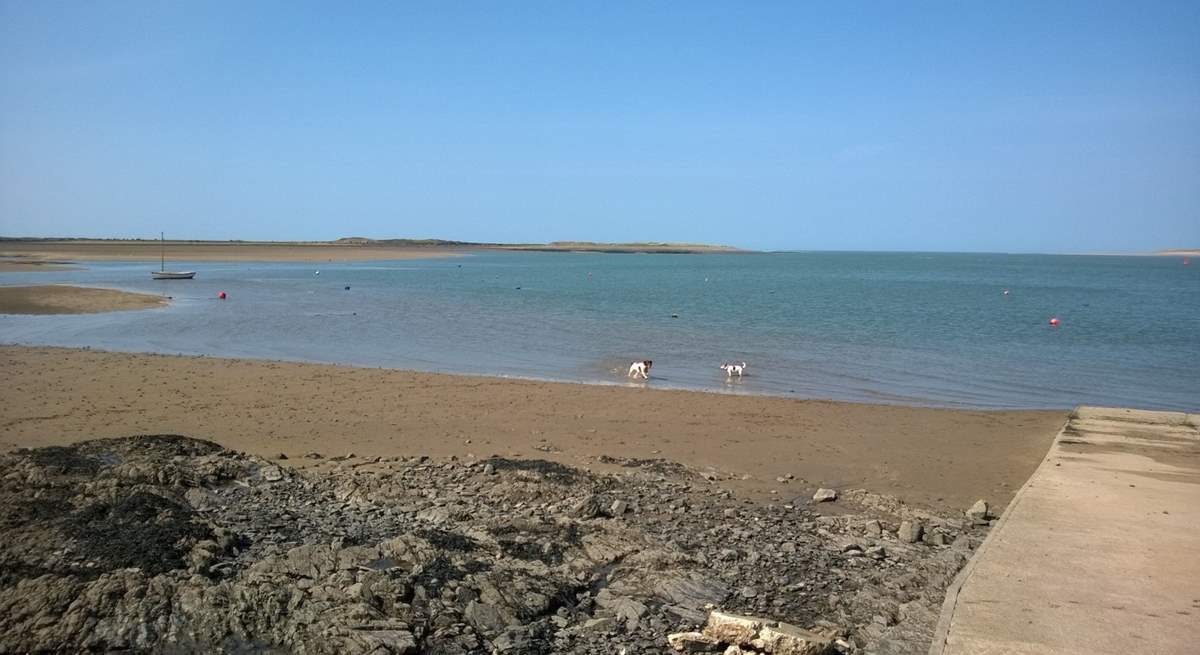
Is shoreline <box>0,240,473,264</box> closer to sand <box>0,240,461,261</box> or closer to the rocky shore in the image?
sand <box>0,240,461,261</box>

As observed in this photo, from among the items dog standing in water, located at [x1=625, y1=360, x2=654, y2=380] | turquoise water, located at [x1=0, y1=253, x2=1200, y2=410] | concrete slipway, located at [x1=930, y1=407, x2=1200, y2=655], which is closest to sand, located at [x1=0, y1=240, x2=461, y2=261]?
turquoise water, located at [x1=0, y1=253, x2=1200, y2=410]

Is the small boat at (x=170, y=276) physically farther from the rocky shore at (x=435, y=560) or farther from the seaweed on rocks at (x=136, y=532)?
the seaweed on rocks at (x=136, y=532)

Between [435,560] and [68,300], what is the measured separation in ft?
115

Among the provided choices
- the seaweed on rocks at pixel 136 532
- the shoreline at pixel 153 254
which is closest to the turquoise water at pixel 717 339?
the seaweed on rocks at pixel 136 532

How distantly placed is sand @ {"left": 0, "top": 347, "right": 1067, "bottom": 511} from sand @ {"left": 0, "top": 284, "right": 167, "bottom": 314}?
51.2 ft

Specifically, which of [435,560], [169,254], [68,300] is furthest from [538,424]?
[169,254]

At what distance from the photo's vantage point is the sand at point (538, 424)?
37.4 ft

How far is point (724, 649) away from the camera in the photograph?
550cm

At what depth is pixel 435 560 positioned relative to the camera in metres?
6.80

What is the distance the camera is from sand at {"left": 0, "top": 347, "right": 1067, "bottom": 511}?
37.4ft

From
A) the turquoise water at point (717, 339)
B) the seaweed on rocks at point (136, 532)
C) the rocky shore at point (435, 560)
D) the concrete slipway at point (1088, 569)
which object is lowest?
the turquoise water at point (717, 339)

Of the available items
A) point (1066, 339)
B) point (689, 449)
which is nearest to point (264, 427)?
point (689, 449)

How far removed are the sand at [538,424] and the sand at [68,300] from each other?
15.6 m

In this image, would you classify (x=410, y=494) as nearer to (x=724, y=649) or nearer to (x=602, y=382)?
(x=724, y=649)
